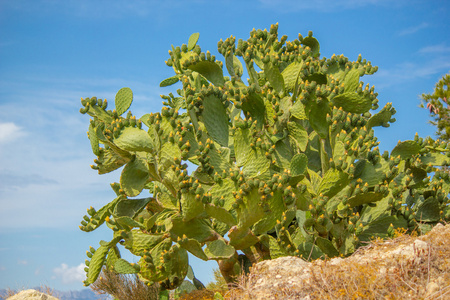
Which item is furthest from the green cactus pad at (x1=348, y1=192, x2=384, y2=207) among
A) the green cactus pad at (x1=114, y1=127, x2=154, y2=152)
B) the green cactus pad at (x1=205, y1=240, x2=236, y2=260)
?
the green cactus pad at (x1=114, y1=127, x2=154, y2=152)

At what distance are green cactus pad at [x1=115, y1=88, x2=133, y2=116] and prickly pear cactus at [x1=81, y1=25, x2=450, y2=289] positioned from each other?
0.4 inches

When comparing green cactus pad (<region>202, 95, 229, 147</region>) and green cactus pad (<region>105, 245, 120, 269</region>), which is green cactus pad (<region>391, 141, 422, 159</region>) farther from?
green cactus pad (<region>105, 245, 120, 269</region>)

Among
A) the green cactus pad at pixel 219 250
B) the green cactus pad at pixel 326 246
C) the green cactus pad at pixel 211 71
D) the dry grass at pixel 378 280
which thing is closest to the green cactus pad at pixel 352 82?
the green cactus pad at pixel 211 71

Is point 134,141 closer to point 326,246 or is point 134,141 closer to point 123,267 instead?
point 123,267

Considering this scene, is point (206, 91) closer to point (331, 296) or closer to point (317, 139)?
point (317, 139)

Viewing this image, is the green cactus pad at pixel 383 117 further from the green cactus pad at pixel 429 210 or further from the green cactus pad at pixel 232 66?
the green cactus pad at pixel 232 66

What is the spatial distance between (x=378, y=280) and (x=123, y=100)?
3.19m

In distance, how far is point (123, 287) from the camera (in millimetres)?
6145

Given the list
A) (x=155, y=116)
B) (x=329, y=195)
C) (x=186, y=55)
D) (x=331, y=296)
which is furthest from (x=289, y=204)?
(x=186, y=55)

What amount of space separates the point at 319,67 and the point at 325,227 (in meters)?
1.93

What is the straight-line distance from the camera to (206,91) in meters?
5.17

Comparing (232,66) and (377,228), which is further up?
(232,66)

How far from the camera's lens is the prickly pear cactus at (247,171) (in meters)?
4.76

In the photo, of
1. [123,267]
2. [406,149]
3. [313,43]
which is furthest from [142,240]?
[313,43]
